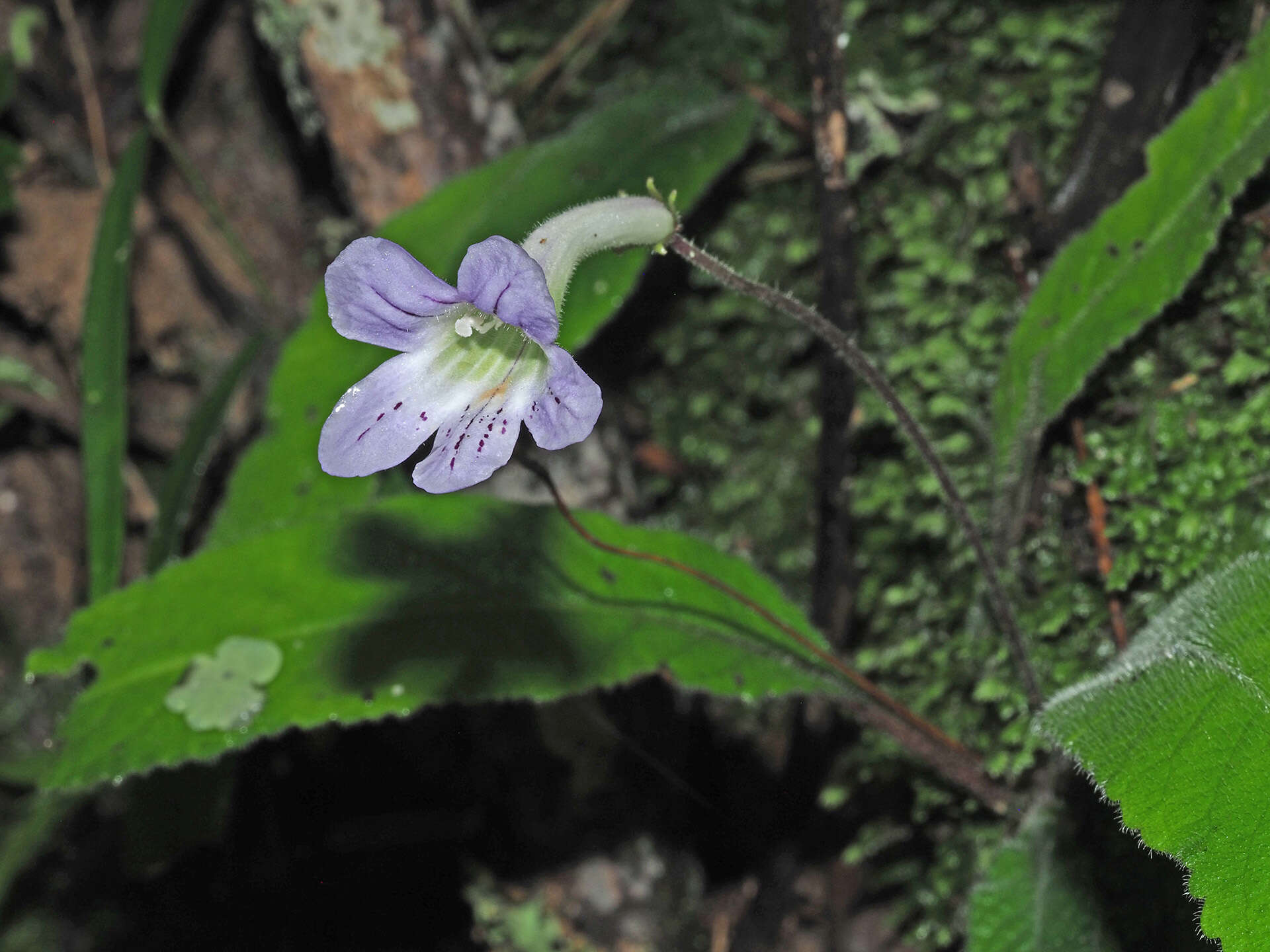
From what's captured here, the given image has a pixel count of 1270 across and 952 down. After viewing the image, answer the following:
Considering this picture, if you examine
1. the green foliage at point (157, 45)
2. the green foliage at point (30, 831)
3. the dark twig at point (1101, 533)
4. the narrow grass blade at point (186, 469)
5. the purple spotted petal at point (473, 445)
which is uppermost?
the green foliage at point (157, 45)

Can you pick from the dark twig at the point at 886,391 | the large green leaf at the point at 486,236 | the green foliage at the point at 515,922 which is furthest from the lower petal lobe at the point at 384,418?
the green foliage at the point at 515,922

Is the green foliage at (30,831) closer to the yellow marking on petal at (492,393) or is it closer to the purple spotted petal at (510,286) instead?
the yellow marking on petal at (492,393)

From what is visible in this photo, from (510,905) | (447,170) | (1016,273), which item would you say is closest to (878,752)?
(510,905)

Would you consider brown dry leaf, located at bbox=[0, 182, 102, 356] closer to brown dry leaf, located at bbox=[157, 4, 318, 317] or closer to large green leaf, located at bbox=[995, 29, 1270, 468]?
brown dry leaf, located at bbox=[157, 4, 318, 317]

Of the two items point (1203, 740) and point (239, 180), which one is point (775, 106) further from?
point (1203, 740)

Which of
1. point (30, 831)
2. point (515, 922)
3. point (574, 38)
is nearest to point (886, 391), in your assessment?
point (515, 922)
